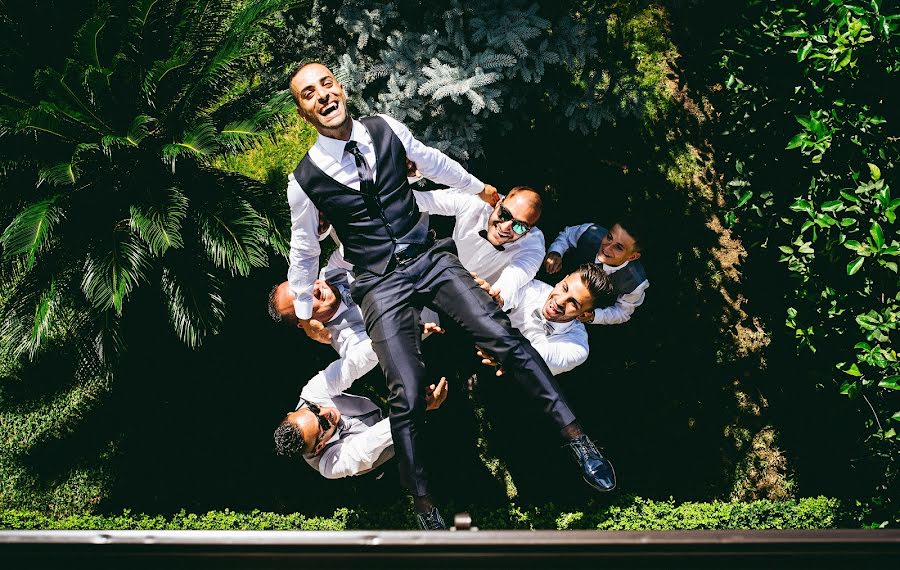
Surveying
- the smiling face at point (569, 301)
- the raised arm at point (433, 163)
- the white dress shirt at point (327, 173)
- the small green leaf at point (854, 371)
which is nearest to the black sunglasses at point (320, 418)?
the white dress shirt at point (327, 173)

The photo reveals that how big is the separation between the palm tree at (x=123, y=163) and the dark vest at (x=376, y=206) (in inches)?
22.3

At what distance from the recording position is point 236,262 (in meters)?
5.36

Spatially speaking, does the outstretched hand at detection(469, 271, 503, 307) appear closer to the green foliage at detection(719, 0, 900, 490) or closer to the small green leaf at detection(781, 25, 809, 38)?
the green foliage at detection(719, 0, 900, 490)

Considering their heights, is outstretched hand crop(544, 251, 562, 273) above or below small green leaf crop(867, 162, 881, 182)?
below

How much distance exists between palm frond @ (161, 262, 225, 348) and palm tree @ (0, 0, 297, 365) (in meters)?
0.01

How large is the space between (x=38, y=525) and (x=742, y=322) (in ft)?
23.4

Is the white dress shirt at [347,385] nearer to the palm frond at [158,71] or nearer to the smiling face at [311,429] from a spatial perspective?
the smiling face at [311,429]

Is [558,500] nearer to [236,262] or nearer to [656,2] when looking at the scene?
[236,262]

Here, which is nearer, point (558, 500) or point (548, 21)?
point (548, 21)

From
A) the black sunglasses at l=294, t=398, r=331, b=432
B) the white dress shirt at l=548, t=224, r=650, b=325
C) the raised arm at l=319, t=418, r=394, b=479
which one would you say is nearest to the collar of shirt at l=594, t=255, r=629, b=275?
the white dress shirt at l=548, t=224, r=650, b=325

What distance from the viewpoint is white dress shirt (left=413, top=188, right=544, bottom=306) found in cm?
616

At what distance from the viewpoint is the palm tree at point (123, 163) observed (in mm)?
4973

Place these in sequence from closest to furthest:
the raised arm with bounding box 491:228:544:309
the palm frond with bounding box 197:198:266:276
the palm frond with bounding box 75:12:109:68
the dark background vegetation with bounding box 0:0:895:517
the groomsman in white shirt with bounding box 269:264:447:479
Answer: the palm frond with bounding box 75:12:109:68, the palm frond with bounding box 197:198:266:276, the groomsman in white shirt with bounding box 269:264:447:479, the raised arm with bounding box 491:228:544:309, the dark background vegetation with bounding box 0:0:895:517

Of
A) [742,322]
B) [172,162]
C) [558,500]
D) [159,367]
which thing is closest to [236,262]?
[172,162]
